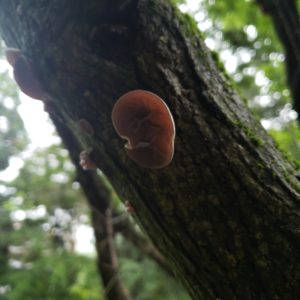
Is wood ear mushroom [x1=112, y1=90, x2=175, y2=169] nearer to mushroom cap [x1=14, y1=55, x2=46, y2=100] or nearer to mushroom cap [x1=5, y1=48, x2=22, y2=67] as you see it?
mushroom cap [x1=14, y1=55, x2=46, y2=100]

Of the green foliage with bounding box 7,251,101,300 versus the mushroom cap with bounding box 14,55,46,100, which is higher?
the green foliage with bounding box 7,251,101,300

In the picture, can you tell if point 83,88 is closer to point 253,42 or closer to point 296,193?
point 296,193

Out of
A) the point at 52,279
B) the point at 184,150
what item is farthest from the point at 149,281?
the point at 184,150

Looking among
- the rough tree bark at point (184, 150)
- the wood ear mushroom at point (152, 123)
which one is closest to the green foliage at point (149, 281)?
the rough tree bark at point (184, 150)

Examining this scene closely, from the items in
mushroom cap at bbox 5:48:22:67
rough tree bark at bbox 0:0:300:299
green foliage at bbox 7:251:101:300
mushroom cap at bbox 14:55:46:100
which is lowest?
rough tree bark at bbox 0:0:300:299

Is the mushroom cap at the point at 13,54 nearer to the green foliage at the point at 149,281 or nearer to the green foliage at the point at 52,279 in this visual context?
the green foliage at the point at 52,279

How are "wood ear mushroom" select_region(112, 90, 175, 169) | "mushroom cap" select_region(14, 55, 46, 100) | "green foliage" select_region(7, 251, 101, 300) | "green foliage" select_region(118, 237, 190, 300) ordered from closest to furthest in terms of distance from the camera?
1. "wood ear mushroom" select_region(112, 90, 175, 169)
2. "mushroom cap" select_region(14, 55, 46, 100)
3. "green foliage" select_region(7, 251, 101, 300)
4. "green foliage" select_region(118, 237, 190, 300)

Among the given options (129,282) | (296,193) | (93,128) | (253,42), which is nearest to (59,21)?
(93,128)

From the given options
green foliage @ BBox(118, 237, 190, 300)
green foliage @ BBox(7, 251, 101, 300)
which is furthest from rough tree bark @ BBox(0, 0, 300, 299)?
green foliage @ BBox(118, 237, 190, 300)
